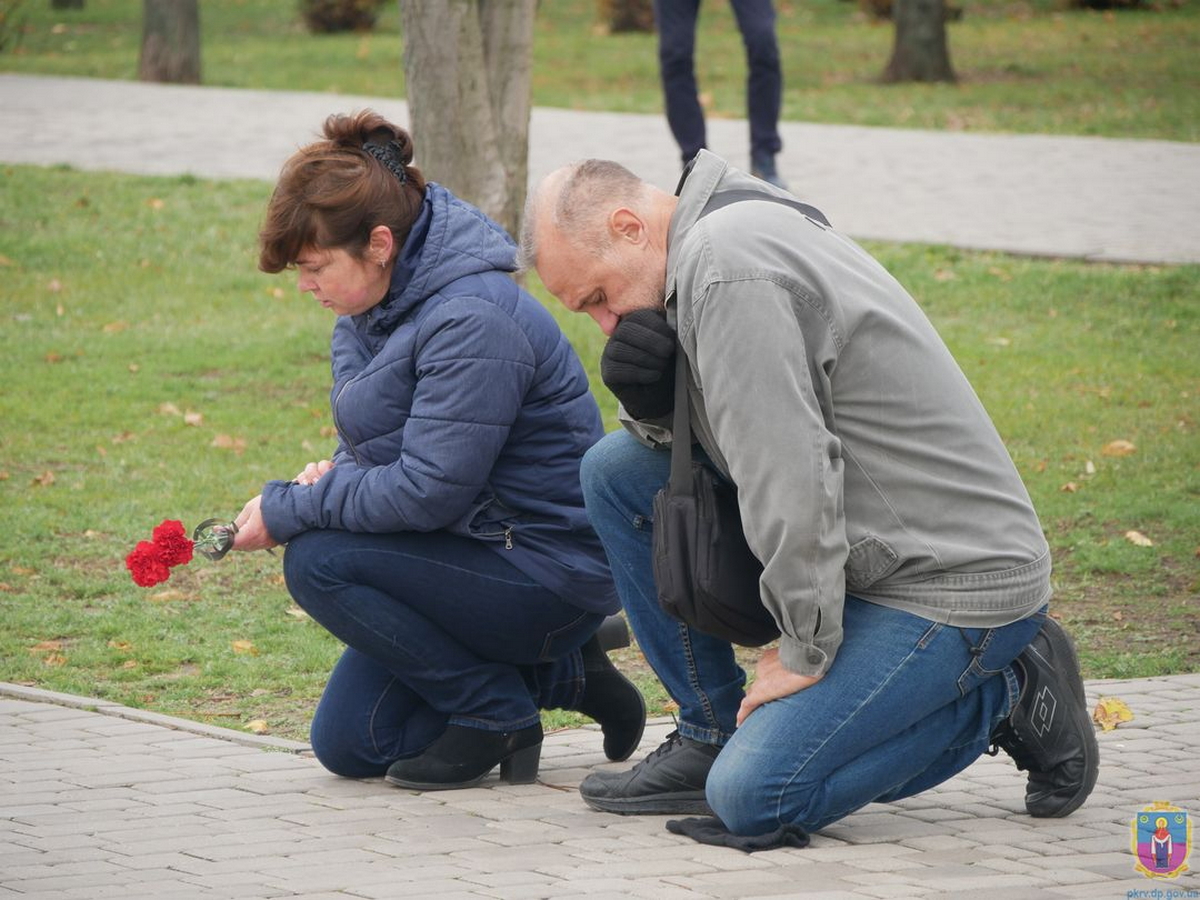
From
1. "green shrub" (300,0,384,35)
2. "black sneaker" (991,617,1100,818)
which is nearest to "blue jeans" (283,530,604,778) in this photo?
"black sneaker" (991,617,1100,818)

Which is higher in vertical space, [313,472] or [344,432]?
[344,432]

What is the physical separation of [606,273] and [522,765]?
1.21m

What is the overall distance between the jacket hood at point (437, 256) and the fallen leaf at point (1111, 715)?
5.78ft

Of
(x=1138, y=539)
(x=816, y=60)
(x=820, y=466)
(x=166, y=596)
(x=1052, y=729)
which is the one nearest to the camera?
(x=820, y=466)

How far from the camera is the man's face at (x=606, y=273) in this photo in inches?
134

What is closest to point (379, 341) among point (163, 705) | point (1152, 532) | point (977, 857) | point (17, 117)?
point (163, 705)

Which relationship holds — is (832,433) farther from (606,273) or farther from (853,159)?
(853,159)

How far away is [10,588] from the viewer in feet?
18.5

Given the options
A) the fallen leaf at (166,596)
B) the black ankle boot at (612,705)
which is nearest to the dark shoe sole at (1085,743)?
the black ankle boot at (612,705)

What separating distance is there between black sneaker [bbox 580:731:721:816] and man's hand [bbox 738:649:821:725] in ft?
0.89

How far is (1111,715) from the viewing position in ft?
14.0

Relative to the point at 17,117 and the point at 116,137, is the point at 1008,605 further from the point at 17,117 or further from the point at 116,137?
the point at 17,117

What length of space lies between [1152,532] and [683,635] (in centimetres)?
302

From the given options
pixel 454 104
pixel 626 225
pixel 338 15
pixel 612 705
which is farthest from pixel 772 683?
pixel 338 15
